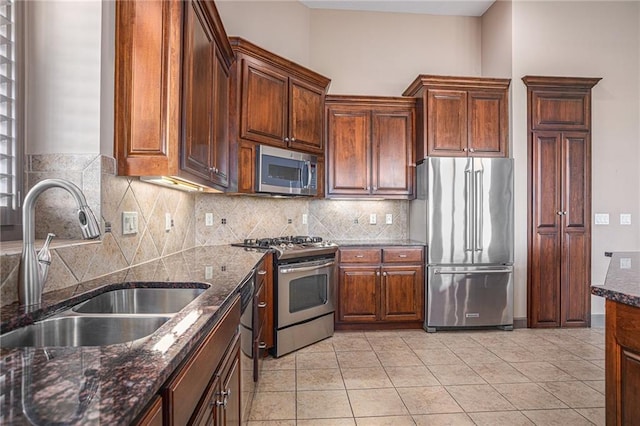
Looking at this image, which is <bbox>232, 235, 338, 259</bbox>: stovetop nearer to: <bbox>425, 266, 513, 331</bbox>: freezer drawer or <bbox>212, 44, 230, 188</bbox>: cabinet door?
<bbox>212, 44, 230, 188</bbox>: cabinet door

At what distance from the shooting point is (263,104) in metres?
3.21

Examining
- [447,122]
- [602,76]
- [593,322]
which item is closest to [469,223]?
[447,122]

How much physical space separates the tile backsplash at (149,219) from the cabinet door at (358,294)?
2.01 feet

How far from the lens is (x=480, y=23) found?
452 cm

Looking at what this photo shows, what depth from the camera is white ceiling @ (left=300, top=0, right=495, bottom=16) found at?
13.8 feet

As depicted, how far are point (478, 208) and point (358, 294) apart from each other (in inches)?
59.1

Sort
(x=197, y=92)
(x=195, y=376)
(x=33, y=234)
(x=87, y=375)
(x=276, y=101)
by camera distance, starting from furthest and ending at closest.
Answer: (x=276, y=101), (x=197, y=92), (x=33, y=234), (x=195, y=376), (x=87, y=375)

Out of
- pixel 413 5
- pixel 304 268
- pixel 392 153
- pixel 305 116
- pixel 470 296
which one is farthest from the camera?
pixel 413 5

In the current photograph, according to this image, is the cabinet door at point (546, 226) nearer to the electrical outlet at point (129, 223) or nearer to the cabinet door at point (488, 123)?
the cabinet door at point (488, 123)

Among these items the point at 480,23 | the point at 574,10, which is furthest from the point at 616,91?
the point at 480,23

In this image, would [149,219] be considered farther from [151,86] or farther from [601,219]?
[601,219]

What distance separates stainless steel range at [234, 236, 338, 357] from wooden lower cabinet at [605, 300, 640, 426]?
83.8 inches

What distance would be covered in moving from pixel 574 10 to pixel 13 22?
4.90 m

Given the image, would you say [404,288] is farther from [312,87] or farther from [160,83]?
[160,83]
